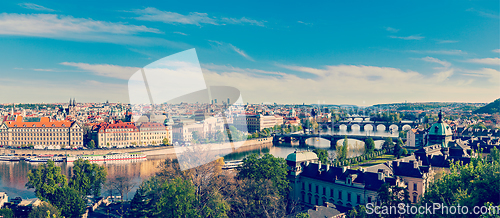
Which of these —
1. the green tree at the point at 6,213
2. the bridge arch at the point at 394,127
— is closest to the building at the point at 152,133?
the green tree at the point at 6,213

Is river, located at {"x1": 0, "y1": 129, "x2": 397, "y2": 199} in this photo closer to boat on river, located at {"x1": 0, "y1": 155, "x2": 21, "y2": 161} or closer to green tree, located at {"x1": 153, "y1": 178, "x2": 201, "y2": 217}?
boat on river, located at {"x1": 0, "y1": 155, "x2": 21, "y2": 161}

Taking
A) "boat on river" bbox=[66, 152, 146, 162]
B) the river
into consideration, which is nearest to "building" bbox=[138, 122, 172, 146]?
the river

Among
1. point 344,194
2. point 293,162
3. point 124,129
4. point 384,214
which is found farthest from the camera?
point 124,129

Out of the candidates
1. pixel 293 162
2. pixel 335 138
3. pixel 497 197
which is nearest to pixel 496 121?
pixel 335 138

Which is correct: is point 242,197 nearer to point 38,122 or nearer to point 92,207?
point 92,207

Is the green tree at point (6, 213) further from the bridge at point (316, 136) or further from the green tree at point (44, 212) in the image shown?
the bridge at point (316, 136)
